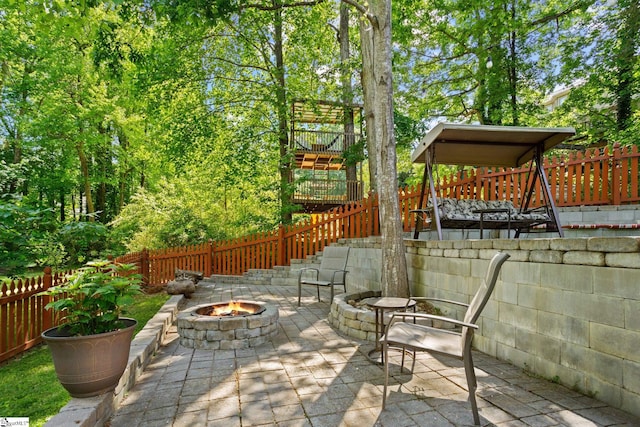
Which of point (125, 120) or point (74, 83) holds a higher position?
point (74, 83)

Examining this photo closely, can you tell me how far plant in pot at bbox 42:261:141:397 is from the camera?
199 cm

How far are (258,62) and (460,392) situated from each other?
1214 cm

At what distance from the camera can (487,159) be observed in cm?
557

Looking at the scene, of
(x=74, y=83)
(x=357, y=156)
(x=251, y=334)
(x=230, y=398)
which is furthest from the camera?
(x=74, y=83)

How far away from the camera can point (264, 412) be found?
87.1 inches

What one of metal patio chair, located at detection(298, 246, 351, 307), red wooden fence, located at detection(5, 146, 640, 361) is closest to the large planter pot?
red wooden fence, located at detection(5, 146, 640, 361)

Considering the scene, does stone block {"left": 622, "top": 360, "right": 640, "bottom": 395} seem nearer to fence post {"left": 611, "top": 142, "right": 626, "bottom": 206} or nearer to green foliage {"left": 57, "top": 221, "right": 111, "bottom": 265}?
fence post {"left": 611, "top": 142, "right": 626, "bottom": 206}

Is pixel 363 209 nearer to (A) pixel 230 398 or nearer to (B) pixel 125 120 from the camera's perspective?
Result: (A) pixel 230 398

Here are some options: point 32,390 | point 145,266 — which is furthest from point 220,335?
point 145,266

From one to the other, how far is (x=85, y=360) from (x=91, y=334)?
0.18 m

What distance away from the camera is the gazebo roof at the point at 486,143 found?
456 cm

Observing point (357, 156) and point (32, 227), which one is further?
point (357, 156)

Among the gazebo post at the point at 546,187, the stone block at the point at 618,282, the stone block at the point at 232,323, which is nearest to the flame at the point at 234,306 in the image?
the stone block at the point at 232,323

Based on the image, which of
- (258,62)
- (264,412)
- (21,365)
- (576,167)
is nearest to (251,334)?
(264,412)
